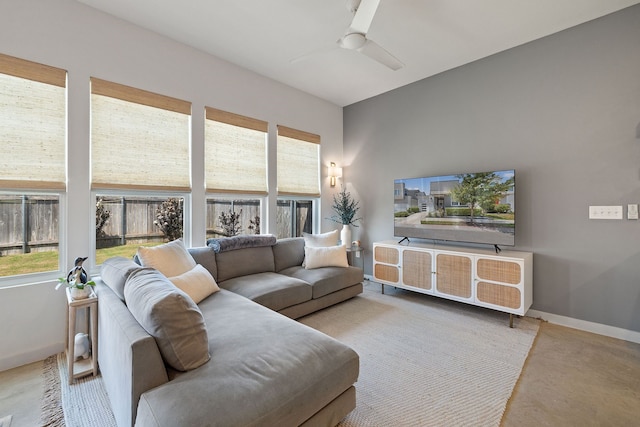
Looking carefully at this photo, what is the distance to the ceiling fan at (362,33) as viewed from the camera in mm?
1973

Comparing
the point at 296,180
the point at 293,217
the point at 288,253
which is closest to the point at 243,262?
the point at 288,253

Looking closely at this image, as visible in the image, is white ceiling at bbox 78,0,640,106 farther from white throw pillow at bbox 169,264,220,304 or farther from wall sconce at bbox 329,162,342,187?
white throw pillow at bbox 169,264,220,304

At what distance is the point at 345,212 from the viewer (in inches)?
182

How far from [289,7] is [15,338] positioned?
3574 millimetres

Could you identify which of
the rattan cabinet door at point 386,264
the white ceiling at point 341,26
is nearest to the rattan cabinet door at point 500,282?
the rattan cabinet door at point 386,264

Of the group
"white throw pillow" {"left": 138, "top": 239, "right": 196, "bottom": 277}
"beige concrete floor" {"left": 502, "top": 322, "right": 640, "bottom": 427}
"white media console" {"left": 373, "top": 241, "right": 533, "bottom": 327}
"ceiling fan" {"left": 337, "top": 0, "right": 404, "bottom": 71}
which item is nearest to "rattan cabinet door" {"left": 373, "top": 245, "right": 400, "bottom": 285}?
"white media console" {"left": 373, "top": 241, "right": 533, "bottom": 327}

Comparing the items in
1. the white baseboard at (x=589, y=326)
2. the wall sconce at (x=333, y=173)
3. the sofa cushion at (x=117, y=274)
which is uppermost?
the wall sconce at (x=333, y=173)

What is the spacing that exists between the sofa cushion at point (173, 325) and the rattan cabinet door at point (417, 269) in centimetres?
278

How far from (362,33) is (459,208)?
2278 millimetres

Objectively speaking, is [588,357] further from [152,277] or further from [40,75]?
[40,75]

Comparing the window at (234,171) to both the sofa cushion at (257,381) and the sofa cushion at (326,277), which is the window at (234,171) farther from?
the sofa cushion at (257,381)

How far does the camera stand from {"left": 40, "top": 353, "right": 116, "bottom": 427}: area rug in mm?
1589

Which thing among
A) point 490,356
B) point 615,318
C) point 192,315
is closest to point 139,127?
point 192,315

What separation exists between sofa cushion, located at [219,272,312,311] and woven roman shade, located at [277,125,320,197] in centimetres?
152
